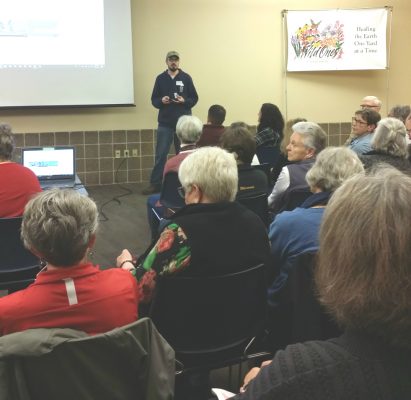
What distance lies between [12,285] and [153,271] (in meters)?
1.19

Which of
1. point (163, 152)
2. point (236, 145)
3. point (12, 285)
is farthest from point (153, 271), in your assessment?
point (163, 152)

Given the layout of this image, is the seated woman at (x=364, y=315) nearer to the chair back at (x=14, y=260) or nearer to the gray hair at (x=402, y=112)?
the chair back at (x=14, y=260)

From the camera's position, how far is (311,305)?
1.69m

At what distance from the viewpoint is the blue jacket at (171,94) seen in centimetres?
600

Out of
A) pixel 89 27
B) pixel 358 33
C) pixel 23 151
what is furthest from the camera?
pixel 358 33

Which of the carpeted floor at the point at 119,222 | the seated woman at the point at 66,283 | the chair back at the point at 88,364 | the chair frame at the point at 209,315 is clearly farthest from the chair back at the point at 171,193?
the chair back at the point at 88,364

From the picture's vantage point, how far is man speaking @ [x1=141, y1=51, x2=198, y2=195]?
19.6ft

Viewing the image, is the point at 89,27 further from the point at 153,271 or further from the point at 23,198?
the point at 153,271

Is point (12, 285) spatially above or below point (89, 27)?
below

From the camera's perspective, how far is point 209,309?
67.2 inches

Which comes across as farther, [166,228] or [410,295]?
[166,228]

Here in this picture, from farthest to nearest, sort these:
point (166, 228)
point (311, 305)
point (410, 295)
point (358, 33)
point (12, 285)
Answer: point (358, 33) < point (12, 285) < point (166, 228) < point (311, 305) < point (410, 295)

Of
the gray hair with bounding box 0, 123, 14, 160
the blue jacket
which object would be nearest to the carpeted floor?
the gray hair with bounding box 0, 123, 14, 160

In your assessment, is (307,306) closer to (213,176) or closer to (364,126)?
(213,176)
